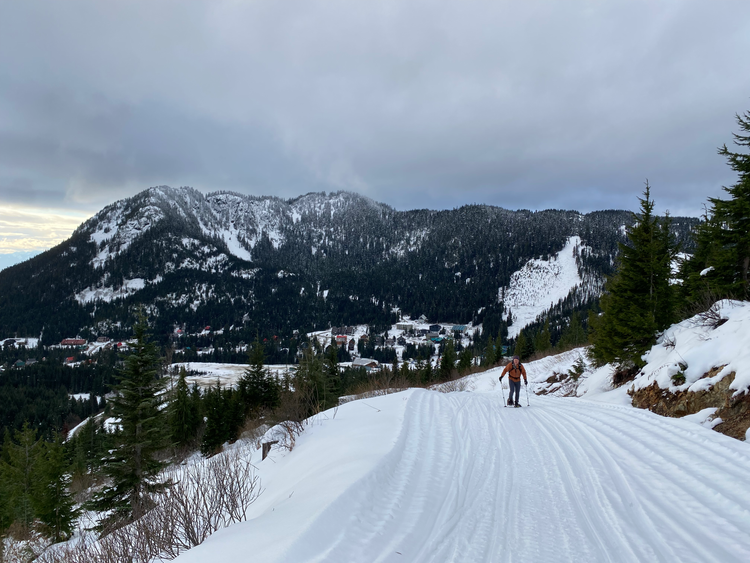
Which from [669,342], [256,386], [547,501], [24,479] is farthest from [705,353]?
[24,479]

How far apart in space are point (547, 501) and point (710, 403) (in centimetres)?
585

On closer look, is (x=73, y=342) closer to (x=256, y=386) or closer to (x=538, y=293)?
(x=256, y=386)

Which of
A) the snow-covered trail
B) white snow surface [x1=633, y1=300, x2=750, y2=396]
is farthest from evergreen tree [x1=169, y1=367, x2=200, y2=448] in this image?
white snow surface [x1=633, y1=300, x2=750, y2=396]

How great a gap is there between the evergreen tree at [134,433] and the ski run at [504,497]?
10589mm

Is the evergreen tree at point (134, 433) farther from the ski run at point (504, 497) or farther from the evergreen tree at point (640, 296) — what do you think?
the evergreen tree at point (640, 296)

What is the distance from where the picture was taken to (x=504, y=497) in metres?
4.47

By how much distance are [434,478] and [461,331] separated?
171 metres

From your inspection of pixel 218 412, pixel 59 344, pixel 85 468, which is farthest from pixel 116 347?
pixel 218 412

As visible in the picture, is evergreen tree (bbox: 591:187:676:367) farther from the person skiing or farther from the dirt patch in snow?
the person skiing

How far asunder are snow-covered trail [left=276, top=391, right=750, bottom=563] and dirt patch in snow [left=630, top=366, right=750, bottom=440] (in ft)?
2.25

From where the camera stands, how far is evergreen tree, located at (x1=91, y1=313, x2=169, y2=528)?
14469 mm

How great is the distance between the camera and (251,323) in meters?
192

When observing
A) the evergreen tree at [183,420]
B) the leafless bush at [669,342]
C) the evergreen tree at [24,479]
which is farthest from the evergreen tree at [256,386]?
the leafless bush at [669,342]

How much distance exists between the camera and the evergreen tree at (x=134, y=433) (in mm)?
14469
